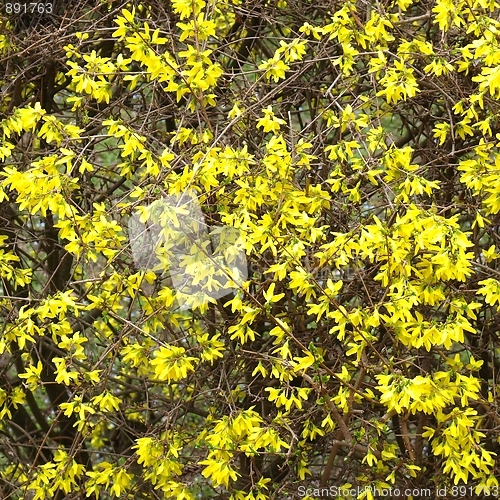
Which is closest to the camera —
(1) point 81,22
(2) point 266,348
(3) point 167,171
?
(3) point 167,171

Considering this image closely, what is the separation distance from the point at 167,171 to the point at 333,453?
1148mm

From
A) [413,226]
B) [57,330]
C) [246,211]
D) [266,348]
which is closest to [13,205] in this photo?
[57,330]

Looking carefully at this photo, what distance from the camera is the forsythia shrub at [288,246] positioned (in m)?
2.46

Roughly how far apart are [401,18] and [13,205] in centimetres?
198

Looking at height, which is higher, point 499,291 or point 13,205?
point 499,291

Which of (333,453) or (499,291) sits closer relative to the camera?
(499,291)

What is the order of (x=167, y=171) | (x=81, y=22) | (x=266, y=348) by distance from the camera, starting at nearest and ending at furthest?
1. (x=167, y=171)
2. (x=266, y=348)
3. (x=81, y=22)

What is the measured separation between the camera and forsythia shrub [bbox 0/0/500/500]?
246 centimetres

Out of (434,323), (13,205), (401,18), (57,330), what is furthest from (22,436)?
(401,18)

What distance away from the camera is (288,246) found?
2.44m

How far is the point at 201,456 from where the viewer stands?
2846 millimetres

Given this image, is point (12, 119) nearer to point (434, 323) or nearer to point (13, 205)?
point (13, 205)

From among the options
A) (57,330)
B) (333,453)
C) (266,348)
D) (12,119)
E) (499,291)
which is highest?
(12,119)

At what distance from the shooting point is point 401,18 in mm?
3176
